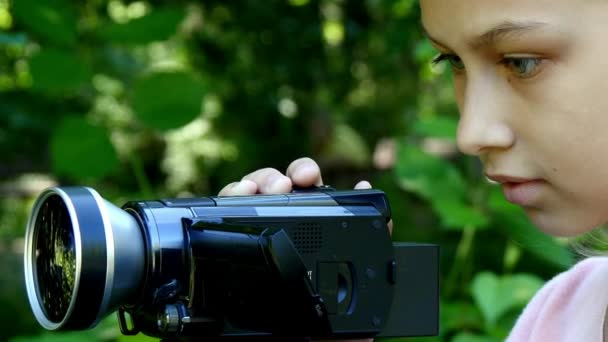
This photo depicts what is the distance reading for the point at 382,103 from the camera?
2764 millimetres

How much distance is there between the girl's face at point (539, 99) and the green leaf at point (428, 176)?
37.8 inches

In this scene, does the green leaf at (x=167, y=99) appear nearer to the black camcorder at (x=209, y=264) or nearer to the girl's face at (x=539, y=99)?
the black camcorder at (x=209, y=264)

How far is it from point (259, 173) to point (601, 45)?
429 mm

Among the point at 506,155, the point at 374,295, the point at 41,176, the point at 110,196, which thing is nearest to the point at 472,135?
A: the point at 506,155

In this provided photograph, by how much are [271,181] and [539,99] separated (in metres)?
0.35

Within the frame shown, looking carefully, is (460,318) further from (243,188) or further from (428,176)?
(243,188)

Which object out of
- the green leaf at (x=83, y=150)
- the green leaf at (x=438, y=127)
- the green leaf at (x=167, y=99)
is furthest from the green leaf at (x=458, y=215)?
the green leaf at (x=83, y=150)

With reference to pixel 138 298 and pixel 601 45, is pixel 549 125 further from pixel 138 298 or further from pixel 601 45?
pixel 138 298

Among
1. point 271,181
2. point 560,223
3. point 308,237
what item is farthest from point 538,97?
point 271,181

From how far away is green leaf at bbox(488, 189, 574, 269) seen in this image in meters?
1.76

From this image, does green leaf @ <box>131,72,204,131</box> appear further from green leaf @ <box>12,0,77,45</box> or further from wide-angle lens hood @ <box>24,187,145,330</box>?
wide-angle lens hood @ <box>24,187,145,330</box>

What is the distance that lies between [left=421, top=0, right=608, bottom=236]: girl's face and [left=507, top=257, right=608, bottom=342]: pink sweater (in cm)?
27

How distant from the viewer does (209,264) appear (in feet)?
3.13

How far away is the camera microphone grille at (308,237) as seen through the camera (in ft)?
3.18
